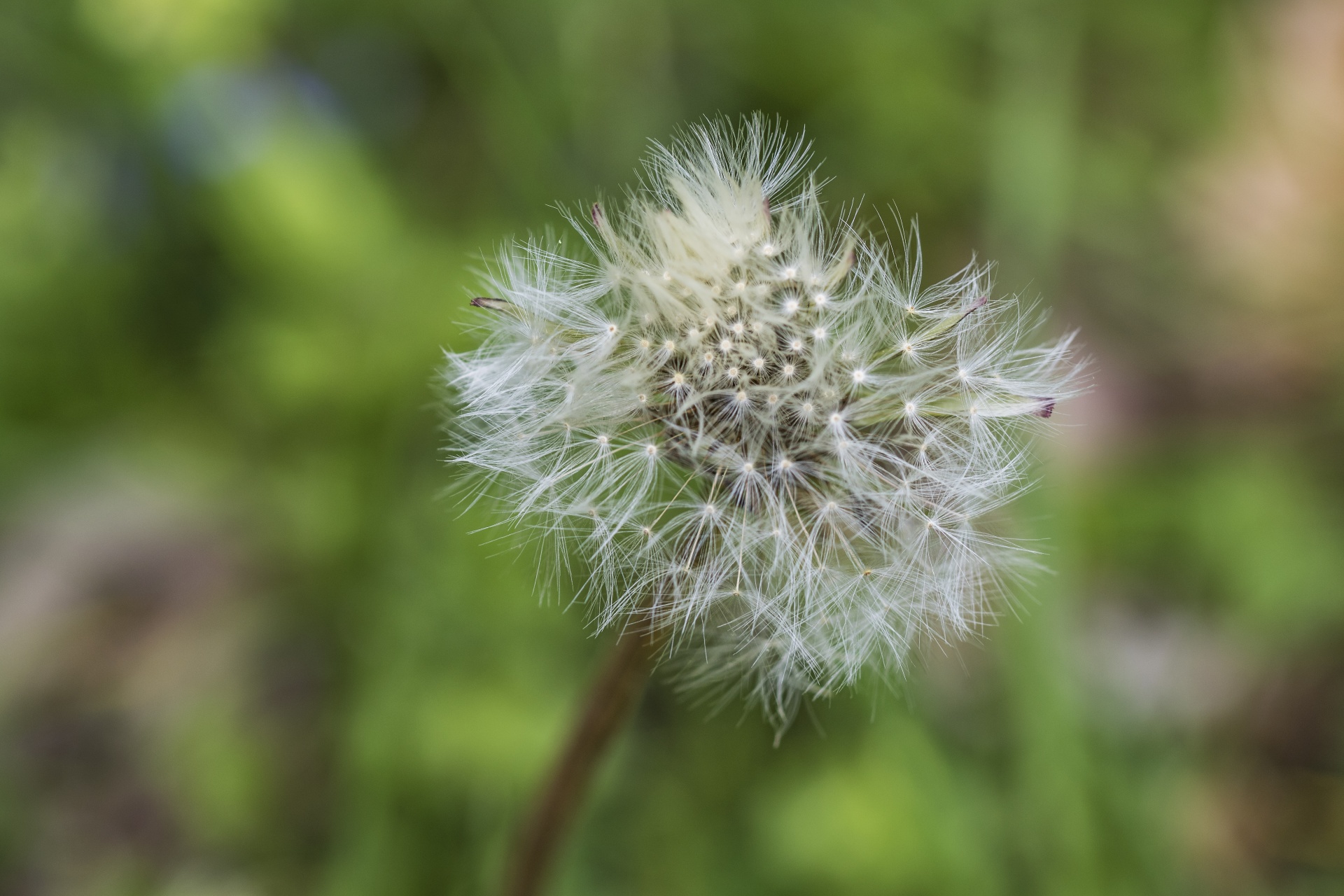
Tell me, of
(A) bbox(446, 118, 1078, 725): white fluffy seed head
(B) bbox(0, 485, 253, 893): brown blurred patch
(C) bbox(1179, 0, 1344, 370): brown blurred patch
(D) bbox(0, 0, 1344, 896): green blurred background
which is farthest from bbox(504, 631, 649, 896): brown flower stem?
(C) bbox(1179, 0, 1344, 370): brown blurred patch

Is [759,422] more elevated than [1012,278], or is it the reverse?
[1012,278]

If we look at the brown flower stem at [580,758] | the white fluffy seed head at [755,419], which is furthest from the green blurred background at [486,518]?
the white fluffy seed head at [755,419]

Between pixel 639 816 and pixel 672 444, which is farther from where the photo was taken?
pixel 639 816

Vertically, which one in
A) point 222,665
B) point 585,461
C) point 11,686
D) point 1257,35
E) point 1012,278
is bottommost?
point 11,686

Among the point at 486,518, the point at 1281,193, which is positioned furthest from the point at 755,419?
the point at 1281,193

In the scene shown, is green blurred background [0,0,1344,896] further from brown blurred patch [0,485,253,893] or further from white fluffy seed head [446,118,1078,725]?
white fluffy seed head [446,118,1078,725]

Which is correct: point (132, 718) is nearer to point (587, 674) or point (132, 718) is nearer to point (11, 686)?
point (11, 686)

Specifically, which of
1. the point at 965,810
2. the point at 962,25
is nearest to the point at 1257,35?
the point at 962,25
